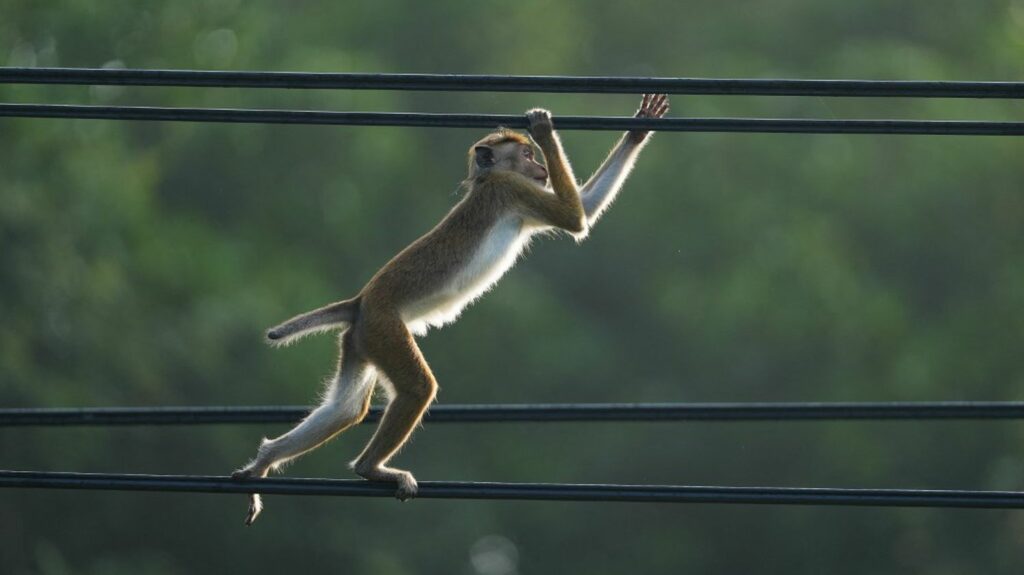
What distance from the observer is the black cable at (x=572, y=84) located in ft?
18.9

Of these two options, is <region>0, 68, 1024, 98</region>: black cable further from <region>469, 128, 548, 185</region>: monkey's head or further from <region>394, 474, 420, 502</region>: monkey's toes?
<region>469, 128, 548, 185</region>: monkey's head

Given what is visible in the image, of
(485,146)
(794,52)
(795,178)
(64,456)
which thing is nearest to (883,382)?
(795,178)

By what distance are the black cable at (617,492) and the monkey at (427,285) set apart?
0.71 meters

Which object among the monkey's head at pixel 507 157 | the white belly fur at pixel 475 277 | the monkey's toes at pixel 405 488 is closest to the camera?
the monkey's toes at pixel 405 488

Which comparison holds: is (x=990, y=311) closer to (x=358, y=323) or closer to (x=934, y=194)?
(x=934, y=194)

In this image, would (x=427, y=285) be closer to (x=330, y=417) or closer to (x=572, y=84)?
(x=330, y=417)

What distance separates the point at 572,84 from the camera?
227 inches

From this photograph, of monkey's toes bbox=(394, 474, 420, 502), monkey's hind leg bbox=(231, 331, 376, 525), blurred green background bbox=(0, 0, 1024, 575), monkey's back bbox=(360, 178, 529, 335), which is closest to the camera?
monkey's toes bbox=(394, 474, 420, 502)

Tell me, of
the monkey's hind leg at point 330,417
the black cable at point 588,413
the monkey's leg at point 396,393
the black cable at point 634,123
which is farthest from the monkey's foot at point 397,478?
the black cable at point 634,123

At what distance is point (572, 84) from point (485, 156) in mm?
2158

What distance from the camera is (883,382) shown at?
23.1m

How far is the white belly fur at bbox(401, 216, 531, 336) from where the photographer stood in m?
7.46

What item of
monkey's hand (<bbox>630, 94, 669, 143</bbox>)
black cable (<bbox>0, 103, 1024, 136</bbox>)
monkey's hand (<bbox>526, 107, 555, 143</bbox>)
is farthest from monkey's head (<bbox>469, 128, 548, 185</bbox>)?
black cable (<bbox>0, 103, 1024, 136</bbox>)

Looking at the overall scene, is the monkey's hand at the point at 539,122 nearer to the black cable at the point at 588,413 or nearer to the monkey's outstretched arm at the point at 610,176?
the monkey's outstretched arm at the point at 610,176
